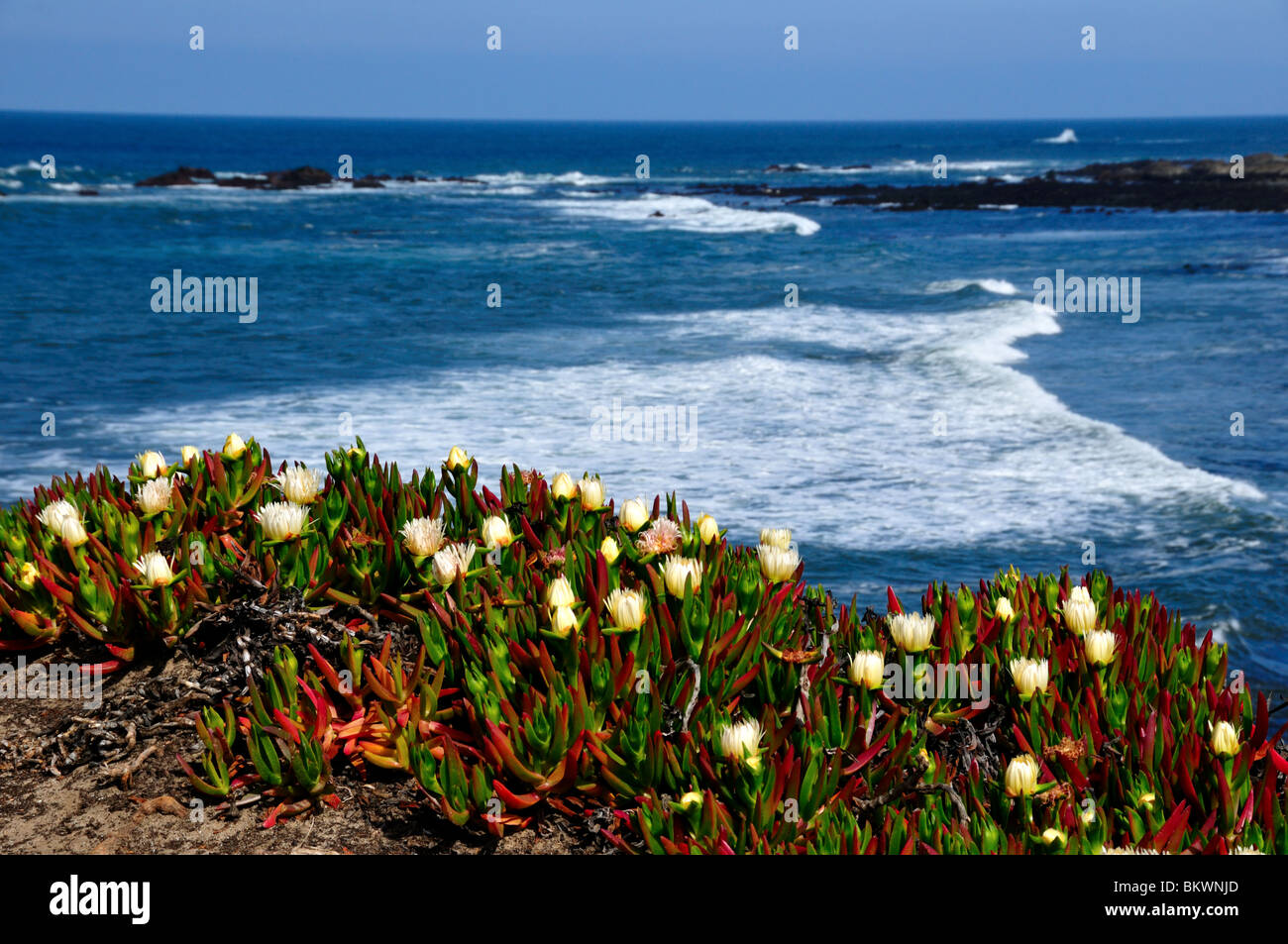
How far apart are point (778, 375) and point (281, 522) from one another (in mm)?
11443

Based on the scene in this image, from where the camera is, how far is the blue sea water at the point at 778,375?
8.48 metres

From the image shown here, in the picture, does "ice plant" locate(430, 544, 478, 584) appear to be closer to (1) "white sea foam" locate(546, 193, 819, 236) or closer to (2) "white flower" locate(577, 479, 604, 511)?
(2) "white flower" locate(577, 479, 604, 511)

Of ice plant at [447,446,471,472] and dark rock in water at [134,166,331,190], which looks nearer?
ice plant at [447,446,471,472]

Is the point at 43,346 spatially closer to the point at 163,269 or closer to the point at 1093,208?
the point at 163,269

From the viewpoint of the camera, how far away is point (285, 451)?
10.7 metres

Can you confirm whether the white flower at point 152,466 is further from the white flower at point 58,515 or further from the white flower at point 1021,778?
the white flower at point 1021,778

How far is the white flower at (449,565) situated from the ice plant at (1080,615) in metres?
1.65

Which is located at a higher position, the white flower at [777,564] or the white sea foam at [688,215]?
the white sea foam at [688,215]

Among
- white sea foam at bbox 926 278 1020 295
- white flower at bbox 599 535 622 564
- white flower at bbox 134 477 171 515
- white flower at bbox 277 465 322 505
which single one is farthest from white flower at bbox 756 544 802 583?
white sea foam at bbox 926 278 1020 295

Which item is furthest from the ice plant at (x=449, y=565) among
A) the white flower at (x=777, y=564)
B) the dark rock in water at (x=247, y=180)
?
the dark rock in water at (x=247, y=180)

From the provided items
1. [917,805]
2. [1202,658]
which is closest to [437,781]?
[917,805]

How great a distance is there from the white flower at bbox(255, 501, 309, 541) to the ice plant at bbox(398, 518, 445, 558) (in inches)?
12.9

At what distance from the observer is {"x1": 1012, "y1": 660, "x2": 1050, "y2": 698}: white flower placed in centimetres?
268

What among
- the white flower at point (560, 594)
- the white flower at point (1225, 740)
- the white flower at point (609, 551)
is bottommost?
the white flower at point (1225, 740)
